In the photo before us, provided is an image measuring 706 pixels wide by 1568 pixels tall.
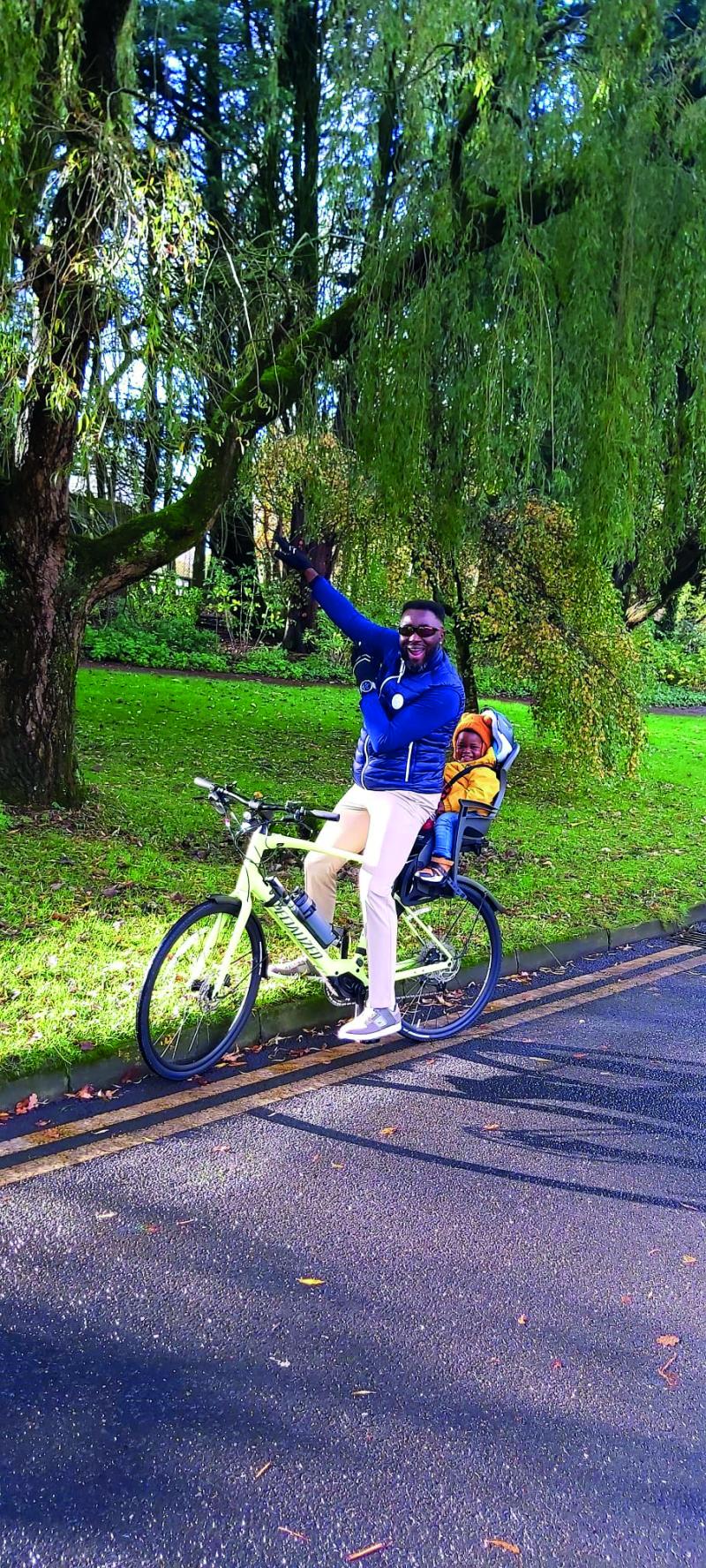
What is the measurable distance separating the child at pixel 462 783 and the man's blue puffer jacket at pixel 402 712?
1.19 ft

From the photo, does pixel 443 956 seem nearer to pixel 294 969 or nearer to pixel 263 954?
pixel 294 969

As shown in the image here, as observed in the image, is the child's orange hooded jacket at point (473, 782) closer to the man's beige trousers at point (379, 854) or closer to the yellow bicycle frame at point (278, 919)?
the man's beige trousers at point (379, 854)

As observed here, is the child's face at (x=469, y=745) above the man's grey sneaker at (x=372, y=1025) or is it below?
above

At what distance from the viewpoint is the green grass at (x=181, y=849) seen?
537 centimetres

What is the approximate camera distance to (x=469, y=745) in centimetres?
564

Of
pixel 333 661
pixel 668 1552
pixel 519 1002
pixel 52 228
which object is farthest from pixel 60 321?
pixel 333 661

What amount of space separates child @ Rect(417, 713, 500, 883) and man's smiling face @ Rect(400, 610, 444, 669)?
481 mm

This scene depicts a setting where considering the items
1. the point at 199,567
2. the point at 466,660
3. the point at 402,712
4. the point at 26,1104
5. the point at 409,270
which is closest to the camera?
the point at 26,1104

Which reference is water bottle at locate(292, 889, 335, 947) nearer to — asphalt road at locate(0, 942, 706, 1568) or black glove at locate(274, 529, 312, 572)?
asphalt road at locate(0, 942, 706, 1568)

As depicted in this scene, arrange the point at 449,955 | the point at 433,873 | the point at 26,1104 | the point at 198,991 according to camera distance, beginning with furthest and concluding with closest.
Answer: the point at 449,955, the point at 433,873, the point at 198,991, the point at 26,1104

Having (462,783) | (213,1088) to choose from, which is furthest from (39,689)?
(213,1088)

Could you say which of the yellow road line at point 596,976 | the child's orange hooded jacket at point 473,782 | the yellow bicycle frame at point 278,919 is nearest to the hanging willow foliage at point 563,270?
the child's orange hooded jacket at point 473,782

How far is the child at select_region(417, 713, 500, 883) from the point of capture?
5242 millimetres

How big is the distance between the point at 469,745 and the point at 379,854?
107 centimetres
